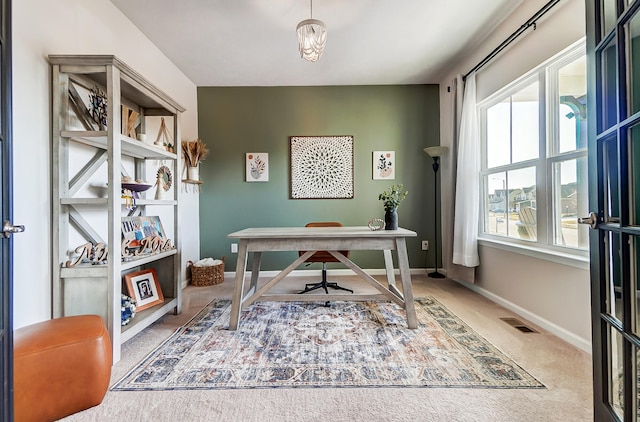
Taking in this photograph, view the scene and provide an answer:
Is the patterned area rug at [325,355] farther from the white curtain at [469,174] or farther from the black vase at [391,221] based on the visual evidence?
the white curtain at [469,174]

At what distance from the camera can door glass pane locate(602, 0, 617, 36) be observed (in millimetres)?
946

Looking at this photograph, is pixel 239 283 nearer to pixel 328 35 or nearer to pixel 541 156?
pixel 328 35

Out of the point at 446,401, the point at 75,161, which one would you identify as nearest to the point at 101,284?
the point at 75,161

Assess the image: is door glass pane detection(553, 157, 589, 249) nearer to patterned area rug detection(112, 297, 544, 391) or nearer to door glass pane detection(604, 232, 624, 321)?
patterned area rug detection(112, 297, 544, 391)

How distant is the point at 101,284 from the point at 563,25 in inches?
140

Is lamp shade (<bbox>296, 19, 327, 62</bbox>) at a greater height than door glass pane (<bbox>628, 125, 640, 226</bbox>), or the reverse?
lamp shade (<bbox>296, 19, 327, 62</bbox>)

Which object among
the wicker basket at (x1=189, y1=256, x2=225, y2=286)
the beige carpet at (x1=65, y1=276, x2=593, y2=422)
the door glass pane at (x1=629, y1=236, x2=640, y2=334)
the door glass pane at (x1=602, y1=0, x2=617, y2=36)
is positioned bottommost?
the beige carpet at (x1=65, y1=276, x2=593, y2=422)

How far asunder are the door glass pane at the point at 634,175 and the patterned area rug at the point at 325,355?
1114 millimetres

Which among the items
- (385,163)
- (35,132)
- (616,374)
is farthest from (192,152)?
(616,374)

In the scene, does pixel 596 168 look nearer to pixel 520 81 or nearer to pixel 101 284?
pixel 520 81

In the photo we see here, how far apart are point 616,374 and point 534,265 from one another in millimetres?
1603

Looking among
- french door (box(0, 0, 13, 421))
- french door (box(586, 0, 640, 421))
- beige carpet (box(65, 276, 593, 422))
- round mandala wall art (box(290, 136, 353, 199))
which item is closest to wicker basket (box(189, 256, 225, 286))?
round mandala wall art (box(290, 136, 353, 199))

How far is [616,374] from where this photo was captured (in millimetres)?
955

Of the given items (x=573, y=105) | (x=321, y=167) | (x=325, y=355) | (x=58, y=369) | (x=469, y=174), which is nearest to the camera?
(x=58, y=369)
